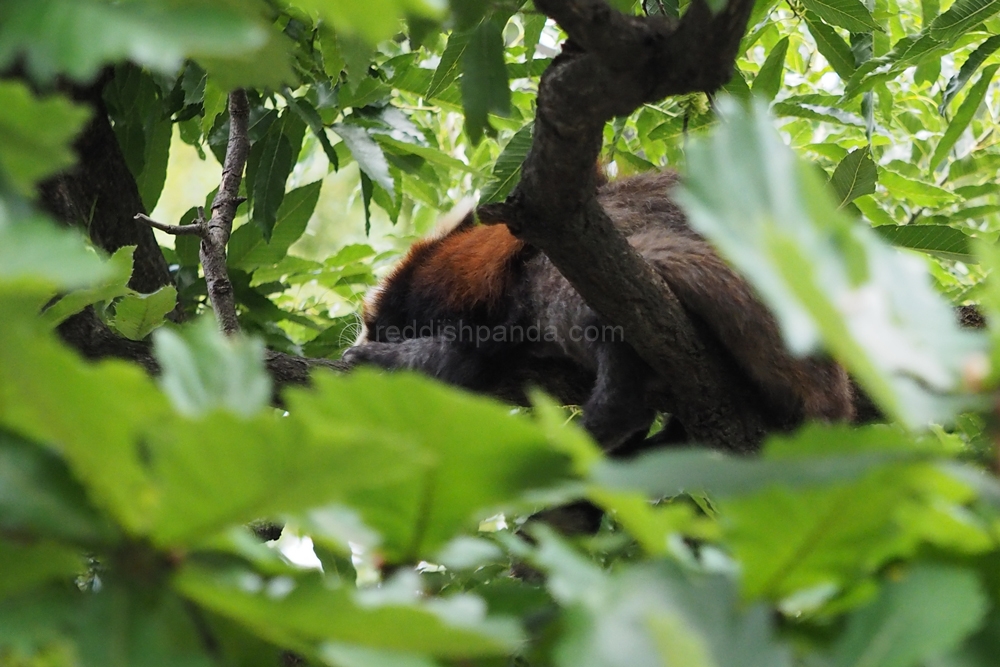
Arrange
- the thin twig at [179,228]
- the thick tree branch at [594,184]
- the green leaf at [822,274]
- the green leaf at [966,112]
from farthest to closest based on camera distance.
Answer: the green leaf at [966,112] → the thin twig at [179,228] → the thick tree branch at [594,184] → the green leaf at [822,274]

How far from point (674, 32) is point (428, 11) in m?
0.53

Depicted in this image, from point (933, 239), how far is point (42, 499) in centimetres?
163

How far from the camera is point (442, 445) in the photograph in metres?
0.42

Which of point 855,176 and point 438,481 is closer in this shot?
point 438,481

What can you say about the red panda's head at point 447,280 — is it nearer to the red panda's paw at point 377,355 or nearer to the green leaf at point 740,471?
the red panda's paw at point 377,355

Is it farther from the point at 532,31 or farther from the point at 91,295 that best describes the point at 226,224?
the point at 91,295

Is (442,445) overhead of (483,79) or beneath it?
beneath

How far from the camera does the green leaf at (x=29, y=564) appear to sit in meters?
0.40

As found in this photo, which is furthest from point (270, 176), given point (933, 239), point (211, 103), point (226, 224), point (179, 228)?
point (933, 239)

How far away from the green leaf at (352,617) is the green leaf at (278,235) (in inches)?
67.2

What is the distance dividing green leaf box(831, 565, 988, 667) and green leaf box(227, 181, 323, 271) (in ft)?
5.82

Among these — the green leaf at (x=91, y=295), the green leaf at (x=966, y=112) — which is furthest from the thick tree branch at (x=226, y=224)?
the green leaf at (x=966, y=112)

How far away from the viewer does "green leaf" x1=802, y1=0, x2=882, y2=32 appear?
5.01 ft

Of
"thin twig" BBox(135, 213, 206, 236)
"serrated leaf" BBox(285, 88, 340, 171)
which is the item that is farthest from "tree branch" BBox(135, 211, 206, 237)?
"serrated leaf" BBox(285, 88, 340, 171)
